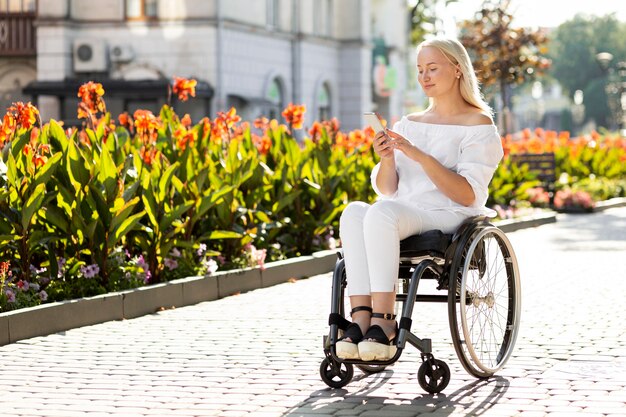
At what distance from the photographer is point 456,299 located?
690 cm

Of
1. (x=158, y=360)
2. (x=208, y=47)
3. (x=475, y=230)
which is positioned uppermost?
(x=208, y=47)

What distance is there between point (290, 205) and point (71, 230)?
4448mm

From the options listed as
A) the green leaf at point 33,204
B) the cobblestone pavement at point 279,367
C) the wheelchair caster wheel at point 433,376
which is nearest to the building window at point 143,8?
the cobblestone pavement at point 279,367

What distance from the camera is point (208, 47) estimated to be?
39.6m

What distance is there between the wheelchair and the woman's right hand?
43 cm

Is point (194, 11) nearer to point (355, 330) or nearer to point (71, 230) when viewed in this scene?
point (71, 230)

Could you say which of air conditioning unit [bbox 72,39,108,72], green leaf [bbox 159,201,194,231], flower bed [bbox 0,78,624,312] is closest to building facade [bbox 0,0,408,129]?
air conditioning unit [bbox 72,39,108,72]

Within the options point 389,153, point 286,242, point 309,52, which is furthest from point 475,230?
point 309,52

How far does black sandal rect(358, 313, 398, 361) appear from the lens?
6680 millimetres

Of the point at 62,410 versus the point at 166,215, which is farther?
the point at 166,215

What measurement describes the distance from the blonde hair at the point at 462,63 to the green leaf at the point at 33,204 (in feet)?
11.1

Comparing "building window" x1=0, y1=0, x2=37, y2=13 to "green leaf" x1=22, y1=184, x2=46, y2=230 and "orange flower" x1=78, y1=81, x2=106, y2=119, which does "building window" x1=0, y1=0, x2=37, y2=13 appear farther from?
"green leaf" x1=22, y1=184, x2=46, y2=230

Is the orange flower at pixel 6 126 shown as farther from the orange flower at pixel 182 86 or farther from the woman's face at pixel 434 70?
the woman's face at pixel 434 70

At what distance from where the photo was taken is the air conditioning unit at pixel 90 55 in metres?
40.0
